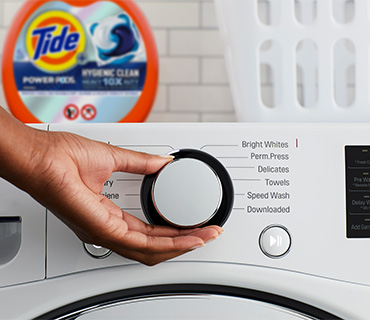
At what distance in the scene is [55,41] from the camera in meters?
1.00

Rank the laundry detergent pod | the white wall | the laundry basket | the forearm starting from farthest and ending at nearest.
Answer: the white wall
the laundry detergent pod
the laundry basket
the forearm

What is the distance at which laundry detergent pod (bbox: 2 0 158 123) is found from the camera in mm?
983

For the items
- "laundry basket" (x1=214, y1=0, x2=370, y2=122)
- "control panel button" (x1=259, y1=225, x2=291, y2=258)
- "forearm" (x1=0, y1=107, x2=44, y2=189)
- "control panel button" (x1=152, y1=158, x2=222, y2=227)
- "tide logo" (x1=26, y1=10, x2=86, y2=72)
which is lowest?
"control panel button" (x1=259, y1=225, x2=291, y2=258)

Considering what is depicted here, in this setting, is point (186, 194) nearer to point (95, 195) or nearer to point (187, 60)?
point (95, 195)

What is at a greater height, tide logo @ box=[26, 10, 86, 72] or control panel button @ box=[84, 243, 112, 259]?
tide logo @ box=[26, 10, 86, 72]

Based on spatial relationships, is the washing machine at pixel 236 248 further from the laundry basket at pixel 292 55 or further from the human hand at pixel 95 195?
the laundry basket at pixel 292 55

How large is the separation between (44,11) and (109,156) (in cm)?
63

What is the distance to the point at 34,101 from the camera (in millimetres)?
990

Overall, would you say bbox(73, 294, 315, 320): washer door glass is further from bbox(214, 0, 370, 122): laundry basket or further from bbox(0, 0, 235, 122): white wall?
bbox(0, 0, 235, 122): white wall

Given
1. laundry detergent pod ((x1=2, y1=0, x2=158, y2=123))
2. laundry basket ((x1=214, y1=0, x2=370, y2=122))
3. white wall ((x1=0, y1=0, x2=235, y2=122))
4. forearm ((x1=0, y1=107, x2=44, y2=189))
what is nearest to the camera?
forearm ((x1=0, y1=107, x2=44, y2=189))

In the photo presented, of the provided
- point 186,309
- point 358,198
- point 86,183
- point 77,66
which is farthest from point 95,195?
point 77,66

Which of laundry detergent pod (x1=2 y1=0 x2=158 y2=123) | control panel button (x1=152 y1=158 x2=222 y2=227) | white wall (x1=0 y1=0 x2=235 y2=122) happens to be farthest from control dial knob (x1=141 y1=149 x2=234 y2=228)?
white wall (x1=0 y1=0 x2=235 y2=122)

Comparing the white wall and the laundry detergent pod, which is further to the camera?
the white wall

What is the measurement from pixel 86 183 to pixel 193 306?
183 mm
